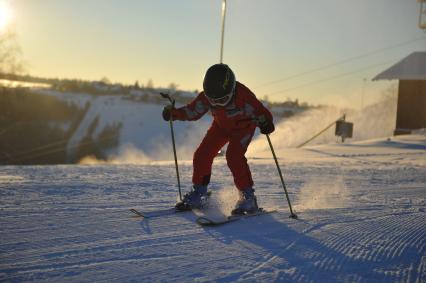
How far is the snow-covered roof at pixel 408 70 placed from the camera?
2091 centimetres

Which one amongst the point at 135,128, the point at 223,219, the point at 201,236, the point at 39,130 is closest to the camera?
the point at 201,236

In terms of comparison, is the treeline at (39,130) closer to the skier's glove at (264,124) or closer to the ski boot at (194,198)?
the ski boot at (194,198)

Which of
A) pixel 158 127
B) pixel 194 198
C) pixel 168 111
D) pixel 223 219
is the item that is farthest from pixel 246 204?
pixel 158 127

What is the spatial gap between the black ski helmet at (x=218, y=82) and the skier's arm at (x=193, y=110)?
307 mm

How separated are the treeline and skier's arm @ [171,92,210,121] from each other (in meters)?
19.1

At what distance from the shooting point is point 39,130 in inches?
1176

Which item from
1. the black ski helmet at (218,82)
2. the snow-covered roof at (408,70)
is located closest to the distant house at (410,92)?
the snow-covered roof at (408,70)

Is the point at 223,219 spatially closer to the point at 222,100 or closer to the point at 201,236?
the point at 201,236

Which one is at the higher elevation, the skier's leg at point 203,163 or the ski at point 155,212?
the skier's leg at point 203,163

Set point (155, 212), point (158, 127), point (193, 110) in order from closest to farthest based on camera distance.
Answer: point (155, 212) → point (193, 110) → point (158, 127)

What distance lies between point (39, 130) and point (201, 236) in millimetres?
29653

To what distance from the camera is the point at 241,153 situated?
391 centimetres

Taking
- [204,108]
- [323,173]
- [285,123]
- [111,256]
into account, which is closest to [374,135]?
[285,123]

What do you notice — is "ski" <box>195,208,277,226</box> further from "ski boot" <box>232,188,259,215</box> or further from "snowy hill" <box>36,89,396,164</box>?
"snowy hill" <box>36,89,396,164</box>
